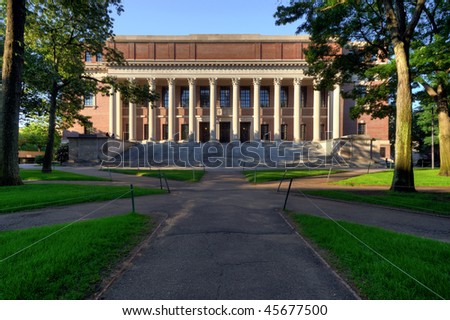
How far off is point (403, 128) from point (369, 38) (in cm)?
974

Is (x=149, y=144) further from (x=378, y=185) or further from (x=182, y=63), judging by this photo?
(x=378, y=185)

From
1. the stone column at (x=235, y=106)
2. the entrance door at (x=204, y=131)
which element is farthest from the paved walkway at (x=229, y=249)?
the entrance door at (x=204, y=131)

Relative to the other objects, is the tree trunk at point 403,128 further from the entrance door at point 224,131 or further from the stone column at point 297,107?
the entrance door at point 224,131

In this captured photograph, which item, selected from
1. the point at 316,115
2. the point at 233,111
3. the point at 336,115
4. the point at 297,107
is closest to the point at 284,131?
the point at 297,107

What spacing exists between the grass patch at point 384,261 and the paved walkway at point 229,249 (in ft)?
1.07

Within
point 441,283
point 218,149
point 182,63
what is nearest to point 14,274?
point 441,283

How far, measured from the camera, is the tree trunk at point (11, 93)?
528 inches

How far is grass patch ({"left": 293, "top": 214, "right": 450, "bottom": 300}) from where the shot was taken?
3388mm

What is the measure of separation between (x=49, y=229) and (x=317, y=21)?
59.1ft

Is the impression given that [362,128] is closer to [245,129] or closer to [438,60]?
[245,129]

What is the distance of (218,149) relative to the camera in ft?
127

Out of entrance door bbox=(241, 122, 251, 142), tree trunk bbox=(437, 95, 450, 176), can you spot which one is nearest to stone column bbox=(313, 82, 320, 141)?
entrance door bbox=(241, 122, 251, 142)

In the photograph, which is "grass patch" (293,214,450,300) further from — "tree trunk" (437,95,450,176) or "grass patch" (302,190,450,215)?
"tree trunk" (437,95,450,176)

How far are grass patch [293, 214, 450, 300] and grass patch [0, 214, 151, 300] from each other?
12.2 feet
